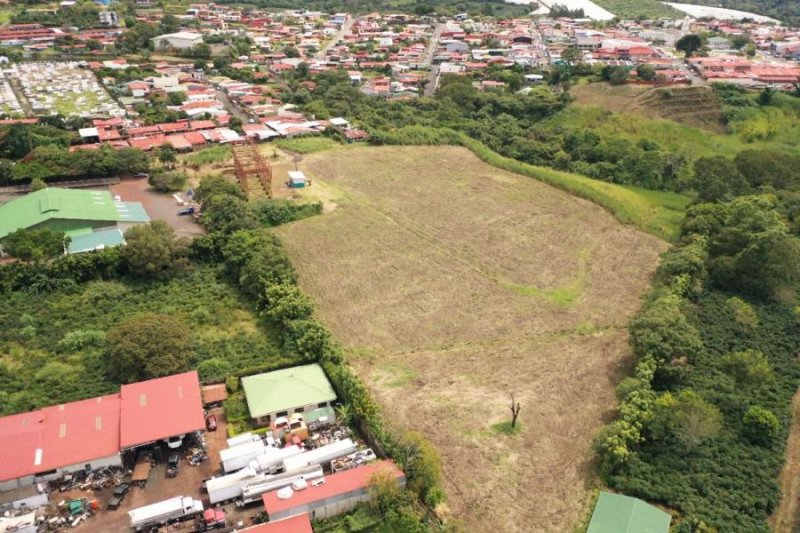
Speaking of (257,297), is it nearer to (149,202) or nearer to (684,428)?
(149,202)

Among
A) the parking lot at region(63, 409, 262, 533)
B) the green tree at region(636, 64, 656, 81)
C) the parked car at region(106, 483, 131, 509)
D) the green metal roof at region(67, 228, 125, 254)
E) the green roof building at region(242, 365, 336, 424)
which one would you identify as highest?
the green tree at region(636, 64, 656, 81)

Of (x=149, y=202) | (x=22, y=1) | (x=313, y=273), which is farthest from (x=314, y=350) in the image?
(x=22, y=1)

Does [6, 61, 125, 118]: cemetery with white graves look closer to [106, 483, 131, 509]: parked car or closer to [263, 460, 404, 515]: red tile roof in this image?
[106, 483, 131, 509]: parked car

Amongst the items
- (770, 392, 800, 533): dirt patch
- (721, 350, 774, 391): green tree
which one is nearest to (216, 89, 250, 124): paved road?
(721, 350, 774, 391): green tree

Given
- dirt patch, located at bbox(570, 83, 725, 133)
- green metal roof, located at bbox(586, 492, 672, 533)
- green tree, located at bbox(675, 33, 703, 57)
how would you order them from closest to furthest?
green metal roof, located at bbox(586, 492, 672, 533) < dirt patch, located at bbox(570, 83, 725, 133) < green tree, located at bbox(675, 33, 703, 57)

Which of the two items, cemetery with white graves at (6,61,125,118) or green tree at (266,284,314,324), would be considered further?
cemetery with white graves at (6,61,125,118)

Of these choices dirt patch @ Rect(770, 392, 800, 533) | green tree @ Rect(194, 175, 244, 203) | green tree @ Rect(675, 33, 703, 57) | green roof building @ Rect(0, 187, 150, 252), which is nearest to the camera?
dirt patch @ Rect(770, 392, 800, 533)

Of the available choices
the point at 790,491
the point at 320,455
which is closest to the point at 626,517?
the point at 790,491

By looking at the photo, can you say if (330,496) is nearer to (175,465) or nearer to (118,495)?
(175,465)
